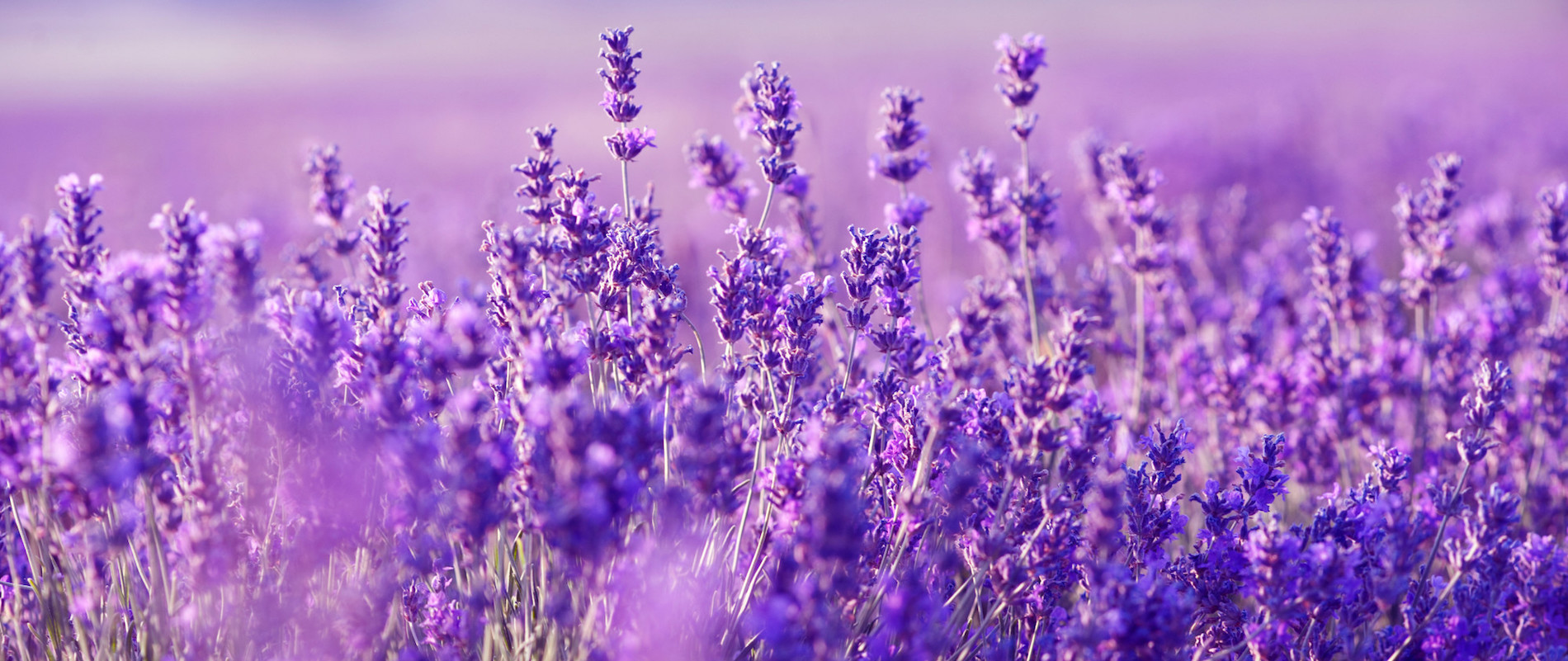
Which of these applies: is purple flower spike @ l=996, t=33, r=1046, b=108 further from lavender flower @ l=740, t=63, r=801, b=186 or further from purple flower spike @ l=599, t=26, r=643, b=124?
purple flower spike @ l=599, t=26, r=643, b=124

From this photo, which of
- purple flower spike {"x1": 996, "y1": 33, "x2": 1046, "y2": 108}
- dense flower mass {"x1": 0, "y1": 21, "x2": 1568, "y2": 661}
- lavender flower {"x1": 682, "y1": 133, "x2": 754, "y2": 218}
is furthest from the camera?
purple flower spike {"x1": 996, "y1": 33, "x2": 1046, "y2": 108}

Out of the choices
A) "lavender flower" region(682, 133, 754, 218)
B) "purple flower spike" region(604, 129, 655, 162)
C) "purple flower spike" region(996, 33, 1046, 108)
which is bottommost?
"lavender flower" region(682, 133, 754, 218)

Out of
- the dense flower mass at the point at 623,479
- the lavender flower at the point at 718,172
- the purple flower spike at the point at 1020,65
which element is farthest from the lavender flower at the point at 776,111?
the purple flower spike at the point at 1020,65

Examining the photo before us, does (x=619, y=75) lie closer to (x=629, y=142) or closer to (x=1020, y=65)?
(x=629, y=142)

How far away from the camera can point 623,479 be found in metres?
1.49

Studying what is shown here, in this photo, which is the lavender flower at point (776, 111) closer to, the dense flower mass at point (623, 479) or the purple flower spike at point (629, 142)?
the dense flower mass at point (623, 479)

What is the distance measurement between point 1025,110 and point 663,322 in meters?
1.53

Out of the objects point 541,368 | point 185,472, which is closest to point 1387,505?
point 541,368

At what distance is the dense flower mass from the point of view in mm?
1653

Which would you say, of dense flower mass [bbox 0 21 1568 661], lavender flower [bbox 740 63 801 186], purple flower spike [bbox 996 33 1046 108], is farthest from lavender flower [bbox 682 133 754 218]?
purple flower spike [bbox 996 33 1046 108]

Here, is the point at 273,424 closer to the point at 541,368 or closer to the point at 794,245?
the point at 541,368

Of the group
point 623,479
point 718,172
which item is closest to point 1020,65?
point 718,172

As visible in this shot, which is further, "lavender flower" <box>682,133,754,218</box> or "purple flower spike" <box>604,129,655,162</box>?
"lavender flower" <box>682,133,754,218</box>

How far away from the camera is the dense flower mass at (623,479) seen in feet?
5.42
